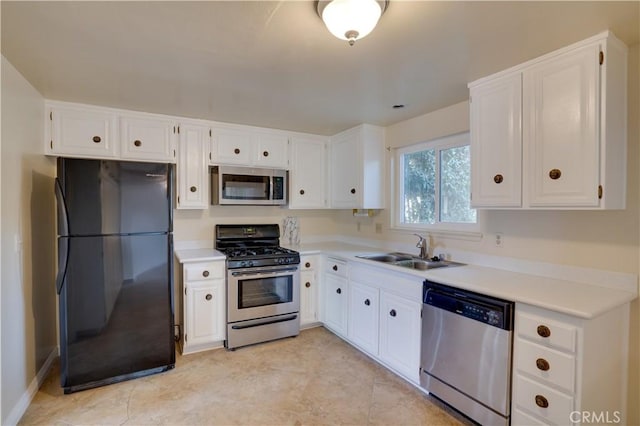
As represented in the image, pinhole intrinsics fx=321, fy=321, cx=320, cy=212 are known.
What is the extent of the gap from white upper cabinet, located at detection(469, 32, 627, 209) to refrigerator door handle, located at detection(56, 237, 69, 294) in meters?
3.03

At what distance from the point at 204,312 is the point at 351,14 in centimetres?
274

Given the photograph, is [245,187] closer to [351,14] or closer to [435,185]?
[435,185]

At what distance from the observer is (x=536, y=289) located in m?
1.89

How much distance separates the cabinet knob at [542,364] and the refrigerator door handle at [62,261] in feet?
10.1

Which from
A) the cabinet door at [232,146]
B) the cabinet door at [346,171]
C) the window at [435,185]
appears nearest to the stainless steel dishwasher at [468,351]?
the window at [435,185]

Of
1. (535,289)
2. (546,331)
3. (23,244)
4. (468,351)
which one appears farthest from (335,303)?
(23,244)

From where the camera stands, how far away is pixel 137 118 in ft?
9.85

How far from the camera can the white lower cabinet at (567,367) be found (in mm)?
1566

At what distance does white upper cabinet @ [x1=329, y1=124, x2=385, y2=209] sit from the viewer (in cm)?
348

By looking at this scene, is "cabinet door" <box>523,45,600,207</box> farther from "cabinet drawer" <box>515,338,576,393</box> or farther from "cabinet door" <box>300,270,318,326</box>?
"cabinet door" <box>300,270,318,326</box>

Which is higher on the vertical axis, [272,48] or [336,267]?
[272,48]

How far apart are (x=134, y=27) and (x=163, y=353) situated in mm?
2399

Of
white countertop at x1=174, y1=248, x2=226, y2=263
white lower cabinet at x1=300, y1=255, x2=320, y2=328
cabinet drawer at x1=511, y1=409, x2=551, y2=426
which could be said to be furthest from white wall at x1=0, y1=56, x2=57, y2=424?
cabinet drawer at x1=511, y1=409, x2=551, y2=426

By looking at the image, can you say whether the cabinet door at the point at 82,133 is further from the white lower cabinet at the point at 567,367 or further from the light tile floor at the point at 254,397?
the white lower cabinet at the point at 567,367
